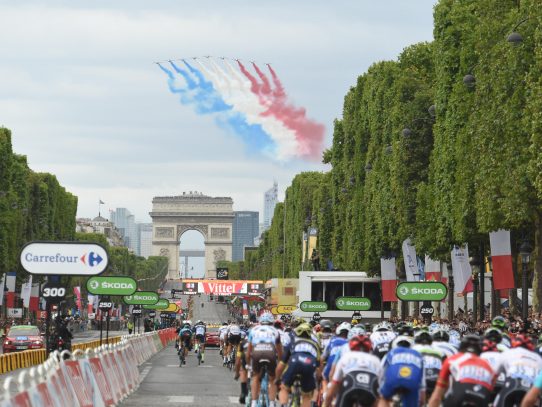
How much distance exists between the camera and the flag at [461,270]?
50.9 metres

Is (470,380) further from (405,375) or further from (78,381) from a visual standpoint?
(78,381)

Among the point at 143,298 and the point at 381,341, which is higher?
the point at 143,298

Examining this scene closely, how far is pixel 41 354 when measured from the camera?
55.6 metres

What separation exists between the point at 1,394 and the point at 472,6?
126 feet

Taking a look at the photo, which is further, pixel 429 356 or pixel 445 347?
pixel 445 347

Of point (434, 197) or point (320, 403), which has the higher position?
point (434, 197)

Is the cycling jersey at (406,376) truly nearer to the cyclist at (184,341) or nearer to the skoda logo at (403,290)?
the skoda logo at (403,290)

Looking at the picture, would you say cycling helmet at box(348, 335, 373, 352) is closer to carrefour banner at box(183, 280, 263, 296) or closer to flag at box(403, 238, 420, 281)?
flag at box(403, 238, 420, 281)

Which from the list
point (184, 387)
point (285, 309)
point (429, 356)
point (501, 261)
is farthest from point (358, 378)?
point (285, 309)

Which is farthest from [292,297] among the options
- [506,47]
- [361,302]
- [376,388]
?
[376,388]

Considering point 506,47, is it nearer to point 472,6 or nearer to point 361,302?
point 472,6

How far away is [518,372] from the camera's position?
16.5 m

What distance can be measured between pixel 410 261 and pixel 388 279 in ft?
16.8

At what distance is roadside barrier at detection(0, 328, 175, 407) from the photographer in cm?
1647
